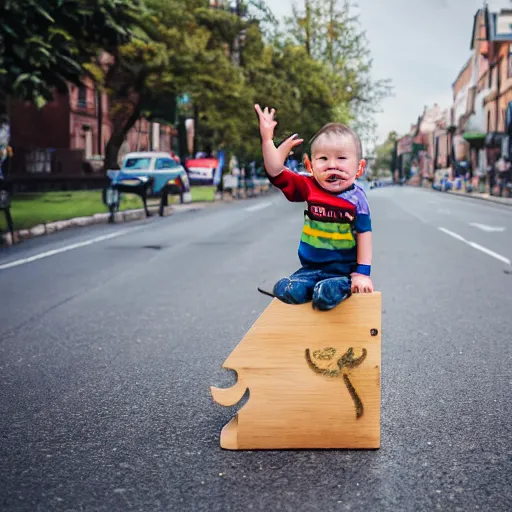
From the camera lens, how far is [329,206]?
3508 millimetres

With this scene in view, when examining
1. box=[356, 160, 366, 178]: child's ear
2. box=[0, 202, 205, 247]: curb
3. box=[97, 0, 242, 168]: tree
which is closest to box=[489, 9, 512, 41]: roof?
box=[97, 0, 242, 168]: tree

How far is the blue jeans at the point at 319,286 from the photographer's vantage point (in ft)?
11.1

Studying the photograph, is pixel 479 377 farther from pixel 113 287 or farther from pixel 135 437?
pixel 113 287

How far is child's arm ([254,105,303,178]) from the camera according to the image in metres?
3.42

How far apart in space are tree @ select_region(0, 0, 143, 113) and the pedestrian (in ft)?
36.1

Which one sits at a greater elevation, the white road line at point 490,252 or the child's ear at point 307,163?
the child's ear at point 307,163

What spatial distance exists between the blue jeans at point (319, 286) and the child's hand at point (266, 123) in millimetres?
599

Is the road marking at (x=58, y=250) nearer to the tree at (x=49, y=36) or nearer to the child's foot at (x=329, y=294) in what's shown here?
the tree at (x=49, y=36)

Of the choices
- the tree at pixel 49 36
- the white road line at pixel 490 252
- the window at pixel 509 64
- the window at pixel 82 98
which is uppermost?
the window at pixel 509 64

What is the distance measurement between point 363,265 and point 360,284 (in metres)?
0.09

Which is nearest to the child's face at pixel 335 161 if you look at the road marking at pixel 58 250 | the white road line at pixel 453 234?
the road marking at pixel 58 250

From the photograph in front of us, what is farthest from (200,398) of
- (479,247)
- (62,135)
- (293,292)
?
(62,135)

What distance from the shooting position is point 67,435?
3.80m

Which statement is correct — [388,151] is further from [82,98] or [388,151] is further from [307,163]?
[307,163]
